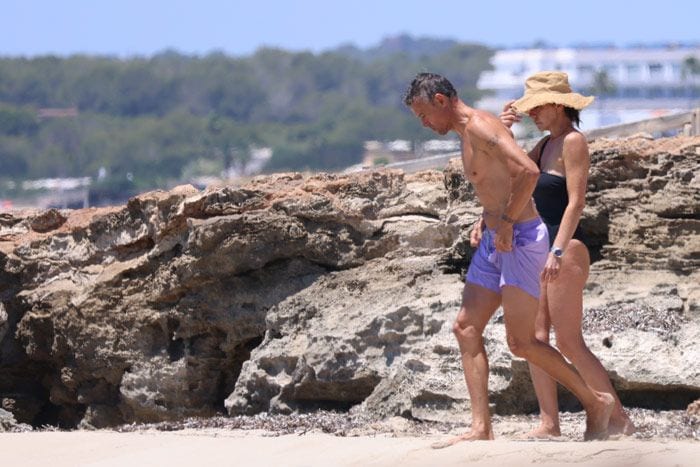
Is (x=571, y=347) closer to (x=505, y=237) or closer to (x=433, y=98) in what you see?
(x=505, y=237)

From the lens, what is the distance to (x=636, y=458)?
750 cm

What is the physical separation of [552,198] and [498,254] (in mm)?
477

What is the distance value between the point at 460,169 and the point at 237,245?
157cm

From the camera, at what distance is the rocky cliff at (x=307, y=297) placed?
10398mm

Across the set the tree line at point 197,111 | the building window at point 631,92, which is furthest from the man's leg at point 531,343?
the building window at point 631,92

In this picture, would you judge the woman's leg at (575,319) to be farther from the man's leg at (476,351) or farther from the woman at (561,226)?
the man's leg at (476,351)

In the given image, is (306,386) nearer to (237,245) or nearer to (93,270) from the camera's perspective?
(237,245)

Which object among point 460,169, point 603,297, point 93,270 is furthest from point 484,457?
point 93,270

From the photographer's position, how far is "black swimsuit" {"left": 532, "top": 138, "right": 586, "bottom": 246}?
871 centimetres

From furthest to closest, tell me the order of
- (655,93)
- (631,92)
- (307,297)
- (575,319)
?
(655,93) → (631,92) → (307,297) → (575,319)

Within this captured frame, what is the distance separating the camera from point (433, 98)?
28.0 feet

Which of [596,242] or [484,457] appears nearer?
[484,457]

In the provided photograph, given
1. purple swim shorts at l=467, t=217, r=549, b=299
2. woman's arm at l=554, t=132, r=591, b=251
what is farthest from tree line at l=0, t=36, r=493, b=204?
purple swim shorts at l=467, t=217, r=549, b=299

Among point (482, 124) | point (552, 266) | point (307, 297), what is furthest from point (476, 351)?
point (307, 297)
